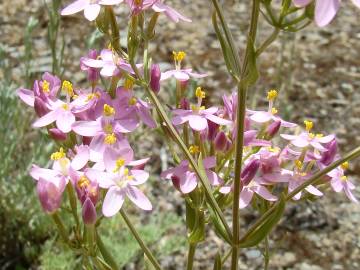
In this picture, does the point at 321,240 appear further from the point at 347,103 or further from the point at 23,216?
the point at 23,216

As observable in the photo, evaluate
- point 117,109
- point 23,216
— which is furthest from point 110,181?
point 23,216

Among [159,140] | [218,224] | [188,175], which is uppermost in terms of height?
[188,175]

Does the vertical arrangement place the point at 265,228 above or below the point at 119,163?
below

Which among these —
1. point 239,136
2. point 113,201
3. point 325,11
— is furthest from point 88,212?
point 325,11

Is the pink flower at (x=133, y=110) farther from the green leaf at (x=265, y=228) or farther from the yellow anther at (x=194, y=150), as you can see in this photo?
the green leaf at (x=265, y=228)

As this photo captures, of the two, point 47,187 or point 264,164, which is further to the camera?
point 264,164

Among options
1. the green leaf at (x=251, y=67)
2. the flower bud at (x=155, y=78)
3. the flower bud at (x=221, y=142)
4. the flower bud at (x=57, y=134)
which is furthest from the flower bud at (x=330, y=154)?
the flower bud at (x=57, y=134)

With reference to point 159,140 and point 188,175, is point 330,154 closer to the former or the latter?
point 188,175

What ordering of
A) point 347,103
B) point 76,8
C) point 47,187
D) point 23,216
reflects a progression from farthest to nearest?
point 347,103 → point 23,216 → point 76,8 → point 47,187
